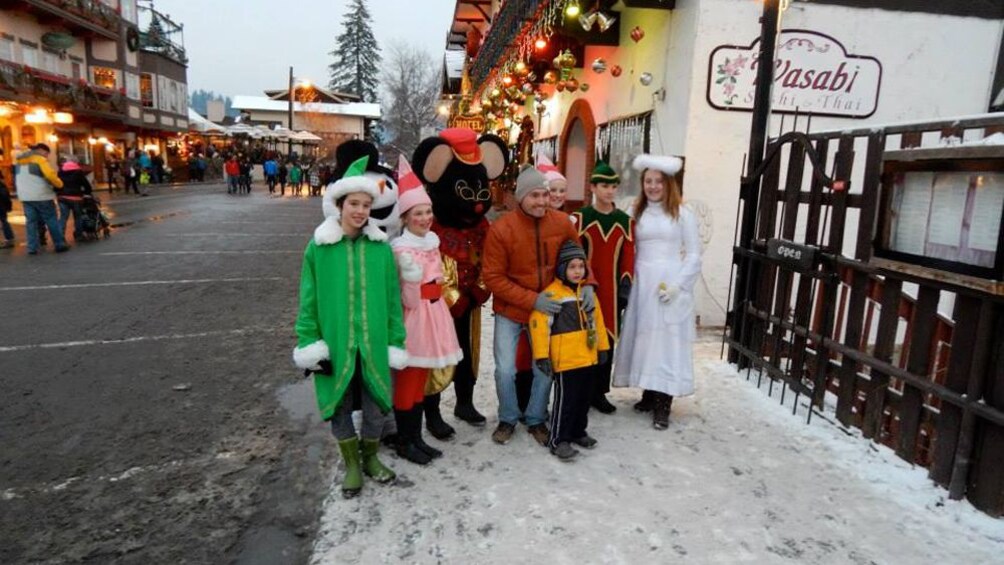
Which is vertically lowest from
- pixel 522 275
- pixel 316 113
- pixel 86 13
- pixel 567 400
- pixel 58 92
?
pixel 567 400

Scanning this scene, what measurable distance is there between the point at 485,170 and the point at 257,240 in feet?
34.8

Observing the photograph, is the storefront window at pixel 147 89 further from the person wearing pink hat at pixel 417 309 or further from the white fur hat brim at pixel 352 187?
the white fur hat brim at pixel 352 187

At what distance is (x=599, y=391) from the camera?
15.5 ft

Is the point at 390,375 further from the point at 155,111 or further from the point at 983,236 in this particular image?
the point at 155,111

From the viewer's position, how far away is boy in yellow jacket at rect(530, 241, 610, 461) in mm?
3893

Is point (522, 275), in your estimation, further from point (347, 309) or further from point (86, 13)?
point (86, 13)

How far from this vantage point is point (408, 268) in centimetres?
361

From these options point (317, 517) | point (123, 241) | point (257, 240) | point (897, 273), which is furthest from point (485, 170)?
point (123, 241)

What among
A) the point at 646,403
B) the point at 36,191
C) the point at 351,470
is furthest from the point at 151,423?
the point at 36,191

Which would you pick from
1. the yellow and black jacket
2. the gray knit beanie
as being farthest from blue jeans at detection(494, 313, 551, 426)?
the gray knit beanie

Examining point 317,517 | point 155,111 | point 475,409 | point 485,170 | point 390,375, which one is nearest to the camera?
point 317,517

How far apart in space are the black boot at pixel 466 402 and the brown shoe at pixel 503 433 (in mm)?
244

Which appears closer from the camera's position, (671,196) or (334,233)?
(334,233)

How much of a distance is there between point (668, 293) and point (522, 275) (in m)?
1.11
